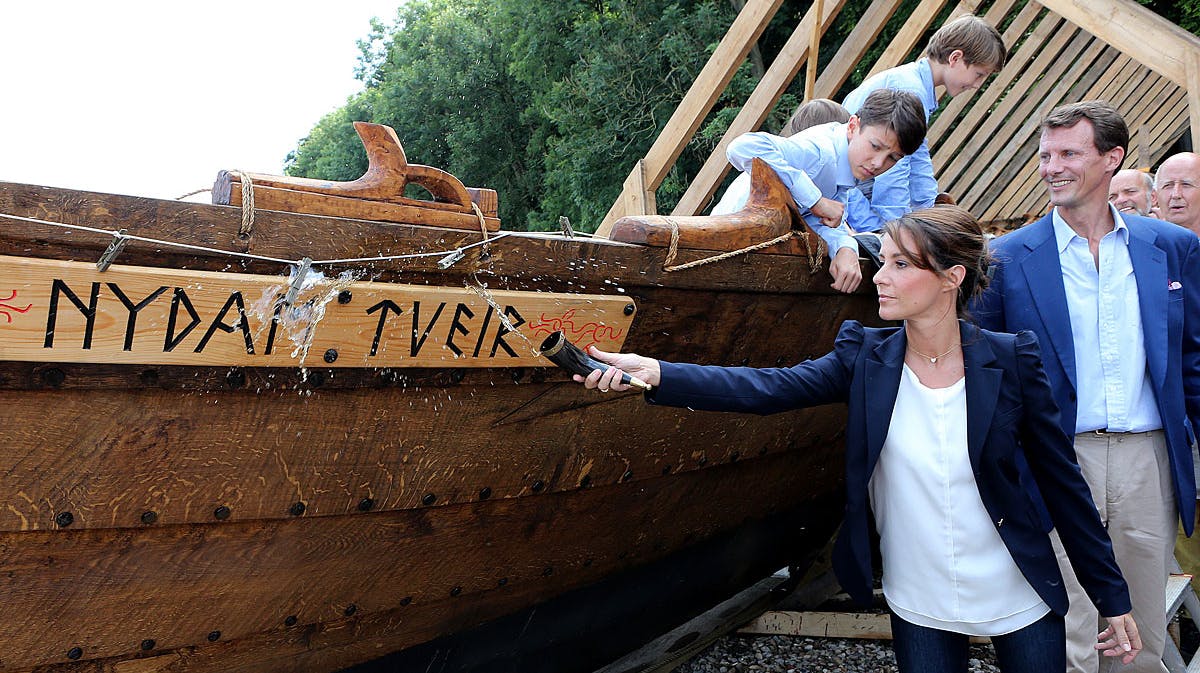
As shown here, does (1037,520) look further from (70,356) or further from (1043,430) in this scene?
(70,356)

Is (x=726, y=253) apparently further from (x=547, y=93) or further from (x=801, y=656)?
(x=547, y=93)

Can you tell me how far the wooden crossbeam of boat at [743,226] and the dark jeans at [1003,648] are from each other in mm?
1077

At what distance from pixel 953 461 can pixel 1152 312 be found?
89cm

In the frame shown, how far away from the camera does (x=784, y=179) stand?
9.46 feet

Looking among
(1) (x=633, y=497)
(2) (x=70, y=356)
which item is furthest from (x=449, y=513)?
(2) (x=70, y=356)

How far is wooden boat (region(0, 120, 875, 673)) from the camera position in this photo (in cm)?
187

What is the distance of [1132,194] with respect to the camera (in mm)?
4508

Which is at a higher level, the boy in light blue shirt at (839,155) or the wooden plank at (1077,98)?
the wooden plank at (1077,98)

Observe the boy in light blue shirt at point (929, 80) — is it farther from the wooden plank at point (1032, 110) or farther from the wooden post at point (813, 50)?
the wooden plank at point (1032, 110)

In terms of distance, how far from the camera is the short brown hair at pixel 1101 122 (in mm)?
2551

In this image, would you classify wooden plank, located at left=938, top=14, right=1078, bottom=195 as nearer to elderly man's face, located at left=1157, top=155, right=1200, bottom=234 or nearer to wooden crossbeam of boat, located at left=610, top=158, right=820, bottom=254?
elderly man's face, located at left=1157, top=155, right=1200, bottom=234

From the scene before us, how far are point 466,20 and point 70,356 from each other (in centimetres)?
2764

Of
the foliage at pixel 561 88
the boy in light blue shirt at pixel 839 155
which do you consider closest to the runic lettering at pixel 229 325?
the boy in light blue shirt at pixel 839 155

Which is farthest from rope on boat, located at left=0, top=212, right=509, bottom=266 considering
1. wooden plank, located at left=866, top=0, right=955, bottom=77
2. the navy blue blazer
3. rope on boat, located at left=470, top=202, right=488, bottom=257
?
wooden plank, located at left=866, top=0, right=955, bottom=77
